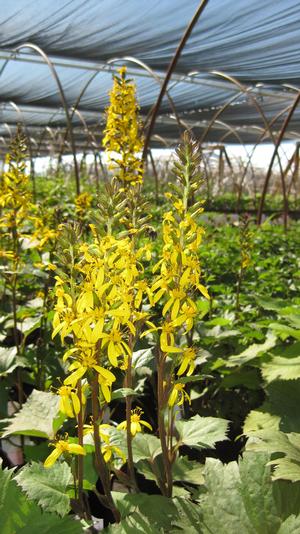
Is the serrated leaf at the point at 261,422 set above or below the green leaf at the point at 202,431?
below

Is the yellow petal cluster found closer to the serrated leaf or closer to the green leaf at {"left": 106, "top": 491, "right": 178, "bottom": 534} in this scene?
the serrated leaf

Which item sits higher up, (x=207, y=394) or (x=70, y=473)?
(x=70, y=473)

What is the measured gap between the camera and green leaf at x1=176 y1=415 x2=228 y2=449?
1.56m

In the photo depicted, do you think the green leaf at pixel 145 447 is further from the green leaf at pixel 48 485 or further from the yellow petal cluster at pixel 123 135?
the yellow petal cluster at pixel 123 135

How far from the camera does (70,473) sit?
4.49 ft

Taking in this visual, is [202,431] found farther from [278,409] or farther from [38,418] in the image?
[38,418]

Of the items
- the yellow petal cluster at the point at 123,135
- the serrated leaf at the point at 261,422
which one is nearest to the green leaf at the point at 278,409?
the serrated leaf at the point at 261,422

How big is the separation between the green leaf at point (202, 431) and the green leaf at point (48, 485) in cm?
35

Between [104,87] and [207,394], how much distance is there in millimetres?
11421

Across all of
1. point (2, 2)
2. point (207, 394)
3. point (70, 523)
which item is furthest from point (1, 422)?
point (2, 2)

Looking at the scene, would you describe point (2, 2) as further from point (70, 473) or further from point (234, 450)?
point (70, 473)

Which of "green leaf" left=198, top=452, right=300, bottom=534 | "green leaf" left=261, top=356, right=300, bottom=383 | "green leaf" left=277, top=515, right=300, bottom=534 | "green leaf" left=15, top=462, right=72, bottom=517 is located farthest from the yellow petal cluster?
"green leaf" left=277, top=515, right=300, bottom=534

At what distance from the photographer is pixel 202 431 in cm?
163

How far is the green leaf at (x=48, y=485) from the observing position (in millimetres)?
1264
